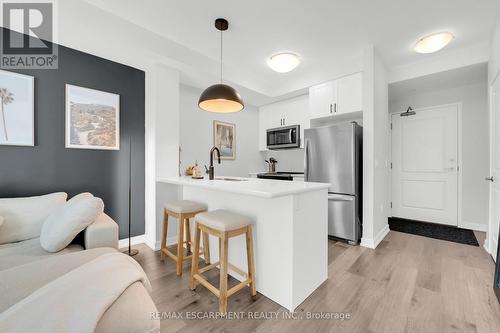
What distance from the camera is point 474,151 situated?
11.2 feet

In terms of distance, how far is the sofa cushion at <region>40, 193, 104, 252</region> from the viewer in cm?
157

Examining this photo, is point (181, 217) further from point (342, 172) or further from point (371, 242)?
point (371, 242)

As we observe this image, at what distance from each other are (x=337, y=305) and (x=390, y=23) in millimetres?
2873

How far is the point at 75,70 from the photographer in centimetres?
250

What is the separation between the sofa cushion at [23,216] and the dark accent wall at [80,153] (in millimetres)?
404

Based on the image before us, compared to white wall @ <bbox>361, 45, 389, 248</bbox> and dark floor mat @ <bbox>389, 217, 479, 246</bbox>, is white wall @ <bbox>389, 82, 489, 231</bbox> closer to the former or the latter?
dark floor mat @ <bbox>389, 217, 479, 246</bbox>

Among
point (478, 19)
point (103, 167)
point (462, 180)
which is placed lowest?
point (462, 180)

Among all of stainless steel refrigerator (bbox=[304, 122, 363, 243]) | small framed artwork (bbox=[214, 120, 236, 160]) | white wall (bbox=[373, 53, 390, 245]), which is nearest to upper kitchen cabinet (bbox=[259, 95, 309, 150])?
small framed artwork (bbox=[214, 120, 236, 160])

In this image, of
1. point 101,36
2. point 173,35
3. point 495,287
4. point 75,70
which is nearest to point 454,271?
point 495,287

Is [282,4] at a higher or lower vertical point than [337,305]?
higher

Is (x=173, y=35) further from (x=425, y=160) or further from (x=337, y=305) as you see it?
(x=425, y=160)

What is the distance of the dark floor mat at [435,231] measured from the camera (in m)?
3.04

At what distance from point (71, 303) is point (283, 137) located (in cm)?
392

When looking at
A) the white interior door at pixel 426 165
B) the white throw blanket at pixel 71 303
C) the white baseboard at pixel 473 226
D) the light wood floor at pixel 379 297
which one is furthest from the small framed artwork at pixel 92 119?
the white baseboard at pixel 473 226
